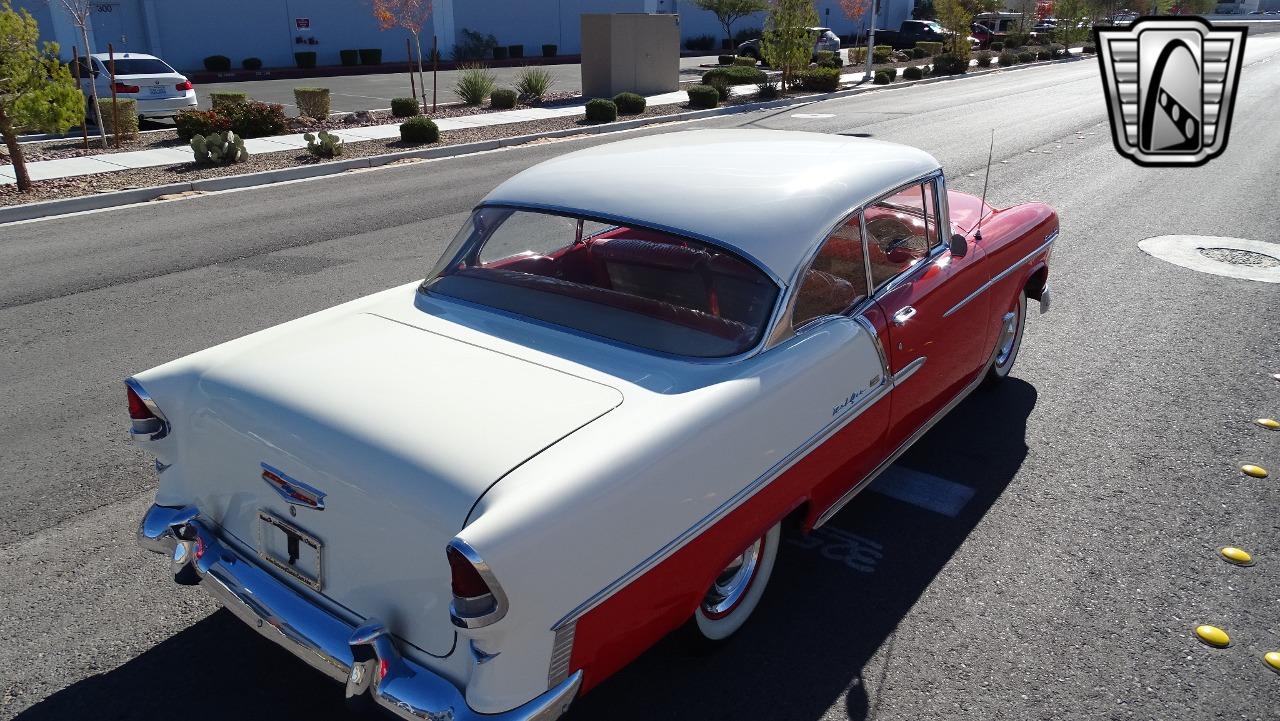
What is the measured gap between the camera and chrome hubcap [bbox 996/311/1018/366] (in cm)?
577

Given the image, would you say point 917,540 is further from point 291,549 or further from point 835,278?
point 291,549

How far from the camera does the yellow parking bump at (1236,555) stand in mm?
Result: 4219

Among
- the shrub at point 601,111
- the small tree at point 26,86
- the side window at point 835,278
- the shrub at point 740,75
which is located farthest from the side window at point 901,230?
the shrub at point 740,75

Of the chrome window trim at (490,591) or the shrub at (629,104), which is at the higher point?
the shrub at (629,104)

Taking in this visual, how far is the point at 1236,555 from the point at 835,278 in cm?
223

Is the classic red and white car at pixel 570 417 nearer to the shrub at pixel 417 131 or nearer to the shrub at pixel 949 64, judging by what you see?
the shrub at pixel 417 131

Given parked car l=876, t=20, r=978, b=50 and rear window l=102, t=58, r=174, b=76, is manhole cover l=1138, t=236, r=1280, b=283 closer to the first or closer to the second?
rear window l=102, t=58, r=174, b=76

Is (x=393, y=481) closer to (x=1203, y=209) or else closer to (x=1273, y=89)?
(x=1203, y=209)

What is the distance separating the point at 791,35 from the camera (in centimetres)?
2597

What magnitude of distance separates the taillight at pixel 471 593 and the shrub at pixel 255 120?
16.8m

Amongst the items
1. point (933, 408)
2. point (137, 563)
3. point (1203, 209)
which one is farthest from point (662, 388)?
point (1203, 209)

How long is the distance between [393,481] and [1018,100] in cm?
2567

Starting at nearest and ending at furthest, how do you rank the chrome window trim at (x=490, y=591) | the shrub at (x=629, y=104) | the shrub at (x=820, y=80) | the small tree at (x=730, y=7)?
1. the chrome window trim at (x=490, y=591)
2. the shrub at (x=629, y=104)
3. the shrub at (x=820, y=80)
4. the small tree at (x=730, y=7)

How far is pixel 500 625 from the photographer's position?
2502 mm
